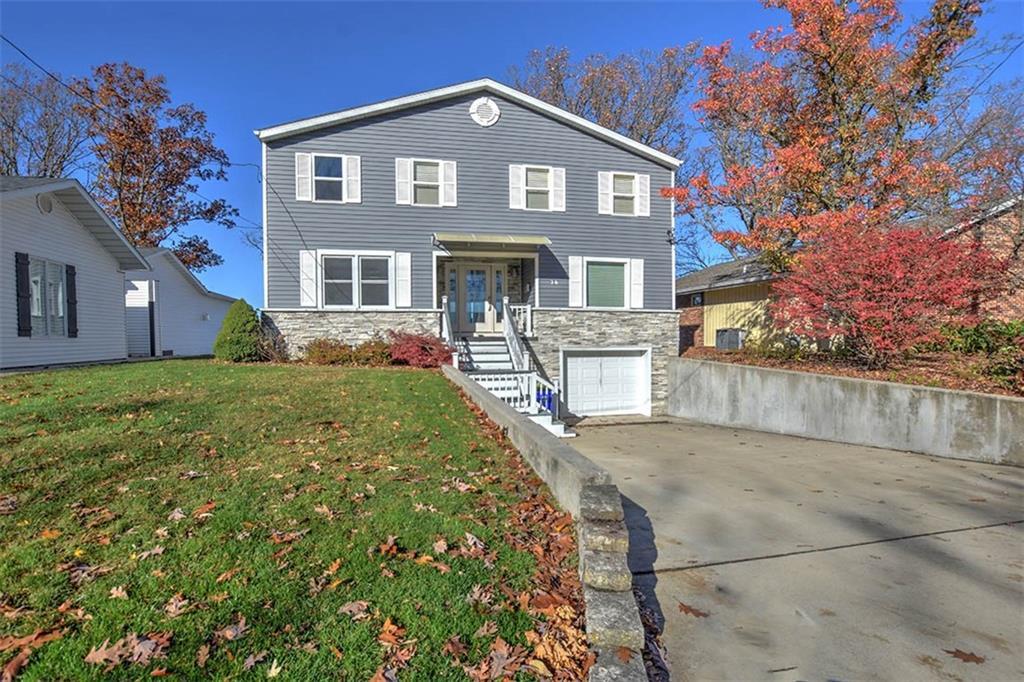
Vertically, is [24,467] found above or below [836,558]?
above

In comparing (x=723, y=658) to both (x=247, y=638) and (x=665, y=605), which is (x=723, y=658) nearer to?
(x=665, y=605)

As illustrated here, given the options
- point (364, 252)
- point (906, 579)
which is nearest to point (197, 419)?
point (906, 579)

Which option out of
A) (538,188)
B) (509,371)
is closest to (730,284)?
(538,188)

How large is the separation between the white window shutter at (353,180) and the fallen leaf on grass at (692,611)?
43.7 feet

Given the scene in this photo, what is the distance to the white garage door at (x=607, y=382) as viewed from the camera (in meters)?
15.4

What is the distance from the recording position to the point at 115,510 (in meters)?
3.46

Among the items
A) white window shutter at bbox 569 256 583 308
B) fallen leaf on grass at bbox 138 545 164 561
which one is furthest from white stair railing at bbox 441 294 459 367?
fallen leaf on grass at bbox 138 545 164 561

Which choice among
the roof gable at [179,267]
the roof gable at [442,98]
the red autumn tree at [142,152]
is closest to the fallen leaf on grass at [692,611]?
the roof gable at [442,98]

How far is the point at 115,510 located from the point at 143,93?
26.4 metres

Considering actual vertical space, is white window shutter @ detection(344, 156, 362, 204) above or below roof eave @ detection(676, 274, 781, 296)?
above

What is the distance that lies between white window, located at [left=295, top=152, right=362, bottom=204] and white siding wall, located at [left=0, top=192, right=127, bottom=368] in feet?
17.2

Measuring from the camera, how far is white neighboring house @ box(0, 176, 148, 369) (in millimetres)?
9914

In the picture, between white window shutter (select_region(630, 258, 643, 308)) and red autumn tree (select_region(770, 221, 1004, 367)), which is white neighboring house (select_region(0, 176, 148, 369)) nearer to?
white window shutter (select_region(630, 258, 643, 308))

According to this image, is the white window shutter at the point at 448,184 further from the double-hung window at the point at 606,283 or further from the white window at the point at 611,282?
the double-hung window at the point at 606,283
